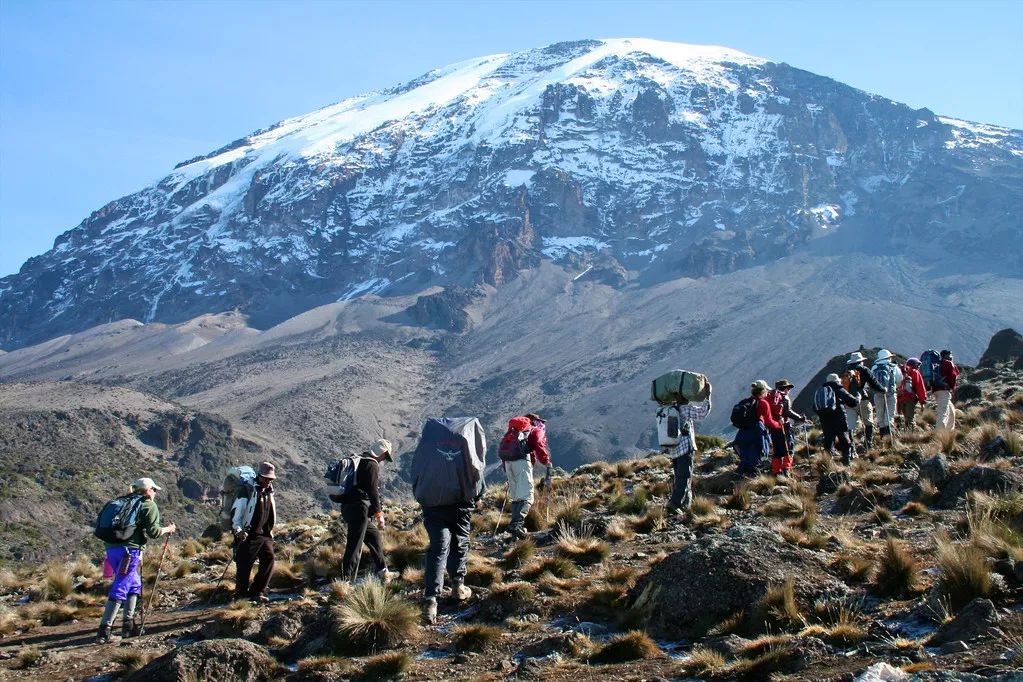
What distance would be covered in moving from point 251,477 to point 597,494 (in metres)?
5.98

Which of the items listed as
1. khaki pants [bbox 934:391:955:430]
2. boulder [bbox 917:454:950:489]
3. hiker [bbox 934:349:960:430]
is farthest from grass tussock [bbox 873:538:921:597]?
khaki pants [bbox 934:391:955:430]

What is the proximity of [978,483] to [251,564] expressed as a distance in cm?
747

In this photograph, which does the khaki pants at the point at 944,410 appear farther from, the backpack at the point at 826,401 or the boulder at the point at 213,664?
the boulder at the point at 213,664

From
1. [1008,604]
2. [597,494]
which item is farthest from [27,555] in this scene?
[1008,604]

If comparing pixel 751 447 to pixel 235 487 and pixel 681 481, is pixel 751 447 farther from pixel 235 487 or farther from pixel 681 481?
pixel 235 487

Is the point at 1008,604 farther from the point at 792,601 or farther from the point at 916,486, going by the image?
the point at 916,486

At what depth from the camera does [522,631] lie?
7.14 meters

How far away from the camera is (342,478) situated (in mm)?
9711

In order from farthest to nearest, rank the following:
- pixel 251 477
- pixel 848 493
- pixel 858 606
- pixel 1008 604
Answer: pixel 848 493, pixel 251 477, pixel 858 606, pixel 1008 604

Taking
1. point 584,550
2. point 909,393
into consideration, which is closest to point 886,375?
point 909,393

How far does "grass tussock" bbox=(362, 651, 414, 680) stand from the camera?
6352 millimetres

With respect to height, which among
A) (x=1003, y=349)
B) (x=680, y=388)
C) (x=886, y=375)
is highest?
(x=1003, y=349)

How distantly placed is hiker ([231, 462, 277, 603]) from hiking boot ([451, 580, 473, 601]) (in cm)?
242

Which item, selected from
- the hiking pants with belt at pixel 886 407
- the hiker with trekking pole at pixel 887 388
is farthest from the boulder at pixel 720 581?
the hiker with trekking pole at pixel 887 388
